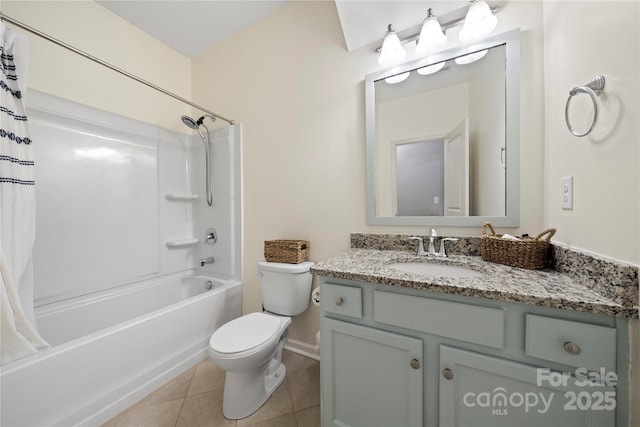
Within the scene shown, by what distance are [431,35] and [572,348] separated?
139cm

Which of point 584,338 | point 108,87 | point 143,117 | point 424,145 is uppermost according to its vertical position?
point 108,87

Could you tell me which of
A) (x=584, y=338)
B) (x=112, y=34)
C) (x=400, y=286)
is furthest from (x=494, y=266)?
(x=112, y=34)

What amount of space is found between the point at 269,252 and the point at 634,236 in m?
1.57

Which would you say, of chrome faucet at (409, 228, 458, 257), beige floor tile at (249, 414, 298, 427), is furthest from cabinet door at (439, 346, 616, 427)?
beige floor tile at (249, 414, 298, 427)

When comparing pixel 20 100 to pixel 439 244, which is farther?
pixel 439 244

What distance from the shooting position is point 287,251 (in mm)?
1531

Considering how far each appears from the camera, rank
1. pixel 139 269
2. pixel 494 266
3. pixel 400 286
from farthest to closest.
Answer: pixel 139 269
pixel 494 266
pixel 400 286

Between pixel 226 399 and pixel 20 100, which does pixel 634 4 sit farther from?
pixel 20 100

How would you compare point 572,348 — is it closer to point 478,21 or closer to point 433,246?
point 433,246

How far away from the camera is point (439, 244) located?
1192mm

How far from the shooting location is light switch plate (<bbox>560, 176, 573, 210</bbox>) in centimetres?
84

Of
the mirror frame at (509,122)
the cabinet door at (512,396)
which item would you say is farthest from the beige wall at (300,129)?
the cabinet door at (512,396)

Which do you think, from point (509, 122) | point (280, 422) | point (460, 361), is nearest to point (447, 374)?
point (460, 361)

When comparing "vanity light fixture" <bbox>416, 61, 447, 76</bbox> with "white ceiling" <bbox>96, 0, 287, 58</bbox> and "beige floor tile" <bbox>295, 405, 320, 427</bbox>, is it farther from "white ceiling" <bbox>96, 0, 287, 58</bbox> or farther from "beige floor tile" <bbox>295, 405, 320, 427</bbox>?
"beige floor tile" <bbox>295, 405, 320, 427</bbox>
